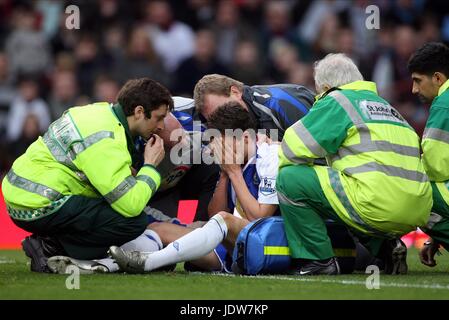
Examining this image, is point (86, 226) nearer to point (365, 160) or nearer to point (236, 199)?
point (236, 199)

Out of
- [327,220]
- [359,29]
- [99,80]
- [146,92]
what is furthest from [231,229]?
[359,29]

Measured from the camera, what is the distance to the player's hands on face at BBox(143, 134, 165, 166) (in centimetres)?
679

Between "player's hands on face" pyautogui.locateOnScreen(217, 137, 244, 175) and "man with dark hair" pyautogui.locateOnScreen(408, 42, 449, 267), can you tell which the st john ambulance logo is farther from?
"man with dark hair" pyautogui.locateOnScreen(408, 42, 449, 267)

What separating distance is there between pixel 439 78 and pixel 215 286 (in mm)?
2214

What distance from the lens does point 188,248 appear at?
21.6 ft

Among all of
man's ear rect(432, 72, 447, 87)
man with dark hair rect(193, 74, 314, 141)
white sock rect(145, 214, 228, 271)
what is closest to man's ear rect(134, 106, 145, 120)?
white sock rect(145, 214, 228, 271)

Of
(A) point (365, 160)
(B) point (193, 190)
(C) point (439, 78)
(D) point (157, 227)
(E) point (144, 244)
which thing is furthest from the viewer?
(B) point (193, 190)

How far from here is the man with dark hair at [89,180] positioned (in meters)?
6.40

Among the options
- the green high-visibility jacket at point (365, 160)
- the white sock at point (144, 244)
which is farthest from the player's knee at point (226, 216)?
the green high-visibility jacket at point (365, 160)

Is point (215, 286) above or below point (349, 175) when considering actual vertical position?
below

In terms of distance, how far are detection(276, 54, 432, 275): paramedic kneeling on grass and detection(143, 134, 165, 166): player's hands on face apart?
2.67 feet

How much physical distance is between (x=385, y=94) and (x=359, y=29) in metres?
1.12

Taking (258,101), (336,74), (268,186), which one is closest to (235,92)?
(258,101)

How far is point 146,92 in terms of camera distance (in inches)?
264
